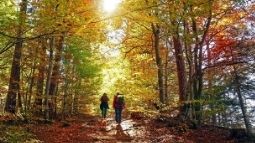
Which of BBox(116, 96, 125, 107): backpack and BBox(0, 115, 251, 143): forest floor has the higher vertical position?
BBox(116, 96, 125, 107): backpack

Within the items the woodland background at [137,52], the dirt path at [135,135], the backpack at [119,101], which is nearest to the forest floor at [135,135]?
the dirt path at [135,135]

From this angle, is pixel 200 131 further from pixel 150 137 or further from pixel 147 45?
pixel 147 45

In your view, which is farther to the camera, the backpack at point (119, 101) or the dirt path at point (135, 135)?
the backpack at point (119, 101)

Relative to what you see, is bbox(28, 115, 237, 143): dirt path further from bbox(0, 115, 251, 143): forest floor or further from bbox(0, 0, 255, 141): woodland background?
bbox(0, 0, 255, 141): woodland background

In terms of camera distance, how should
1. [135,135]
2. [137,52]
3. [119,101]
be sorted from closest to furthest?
1. [135,135]
2. [119,101]
3. [137,52]

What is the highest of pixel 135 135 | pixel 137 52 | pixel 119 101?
pixel 137 52

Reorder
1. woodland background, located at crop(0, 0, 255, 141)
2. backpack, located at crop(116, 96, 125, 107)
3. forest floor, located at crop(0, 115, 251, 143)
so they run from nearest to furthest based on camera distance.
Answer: woodland background, located at crop(0, 0, 255, 141)
forest floor, located at crop(0, 115, 251, 143)
backpack, located at crop(116, 96, 125, 107)

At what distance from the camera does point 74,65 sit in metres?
31.3

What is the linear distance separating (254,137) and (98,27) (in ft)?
28.6

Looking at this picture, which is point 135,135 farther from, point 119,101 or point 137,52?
point 137,52

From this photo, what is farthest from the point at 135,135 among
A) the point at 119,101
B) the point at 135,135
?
the point at 119,101

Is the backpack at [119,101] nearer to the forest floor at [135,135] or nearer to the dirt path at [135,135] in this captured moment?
the forest floor at [135,135]

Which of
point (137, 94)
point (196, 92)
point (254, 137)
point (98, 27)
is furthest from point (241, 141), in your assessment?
point (137, 94)

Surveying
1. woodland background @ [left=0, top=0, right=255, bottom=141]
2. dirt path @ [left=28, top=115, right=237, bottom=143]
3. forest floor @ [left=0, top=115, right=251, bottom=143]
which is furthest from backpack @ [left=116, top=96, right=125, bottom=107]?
dirt path @ [left=28, top=115, right=237, bottom=143]
